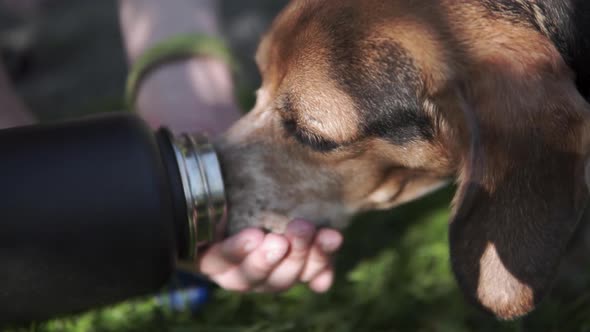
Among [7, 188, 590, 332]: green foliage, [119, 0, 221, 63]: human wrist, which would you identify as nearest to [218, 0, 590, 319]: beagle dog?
[7, 188, 590, 332]: green foliage

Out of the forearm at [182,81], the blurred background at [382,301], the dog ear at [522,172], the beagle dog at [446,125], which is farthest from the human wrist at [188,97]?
the dog ear at [522,172]

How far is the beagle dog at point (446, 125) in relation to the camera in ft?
5.90

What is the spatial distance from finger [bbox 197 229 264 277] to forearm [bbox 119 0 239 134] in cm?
78

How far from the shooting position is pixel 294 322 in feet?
8.54

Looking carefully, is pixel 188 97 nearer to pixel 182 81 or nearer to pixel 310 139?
pixel 182 81

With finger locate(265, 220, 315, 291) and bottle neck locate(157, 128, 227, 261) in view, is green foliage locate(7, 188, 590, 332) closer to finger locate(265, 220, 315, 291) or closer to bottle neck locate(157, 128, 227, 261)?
finger locate(265, 220, 315, 291)

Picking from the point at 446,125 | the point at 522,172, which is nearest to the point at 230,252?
the point at 446,125

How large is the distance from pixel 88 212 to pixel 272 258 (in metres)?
0.61

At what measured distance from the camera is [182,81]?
303 centimetres

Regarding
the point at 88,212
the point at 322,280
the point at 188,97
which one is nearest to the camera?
the point at 88,212

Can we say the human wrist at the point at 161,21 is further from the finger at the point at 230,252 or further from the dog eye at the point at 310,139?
the finger at the point at 230,252

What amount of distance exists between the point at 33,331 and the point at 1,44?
2371 millimetres

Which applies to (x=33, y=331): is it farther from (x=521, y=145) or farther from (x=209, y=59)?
(x=521, y=145)

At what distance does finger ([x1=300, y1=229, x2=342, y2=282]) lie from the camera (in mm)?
2123
